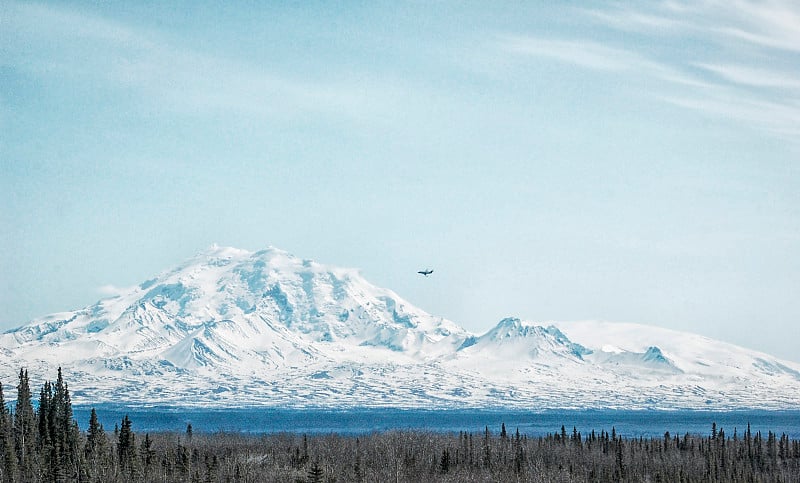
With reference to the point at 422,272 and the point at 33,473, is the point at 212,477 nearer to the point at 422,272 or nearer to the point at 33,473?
the point at 33,473

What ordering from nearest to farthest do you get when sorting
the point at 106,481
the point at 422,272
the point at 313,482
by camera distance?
1. the point at 422,272
2. the point at 313,482
3. the point at 106,481

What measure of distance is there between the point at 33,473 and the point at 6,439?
Answer: 7877mm

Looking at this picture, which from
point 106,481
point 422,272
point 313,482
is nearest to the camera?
point 422,272

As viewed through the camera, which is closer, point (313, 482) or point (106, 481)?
point (313, 482)

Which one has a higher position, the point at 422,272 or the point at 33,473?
the point at 422,272

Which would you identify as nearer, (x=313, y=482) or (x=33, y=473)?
(x=313, y=482)

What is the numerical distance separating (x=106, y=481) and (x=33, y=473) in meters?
13.0

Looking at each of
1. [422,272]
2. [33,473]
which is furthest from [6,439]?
[422,272]

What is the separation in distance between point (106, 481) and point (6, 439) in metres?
19.6

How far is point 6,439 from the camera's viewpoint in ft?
650

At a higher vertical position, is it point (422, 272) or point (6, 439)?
point (422, 272)

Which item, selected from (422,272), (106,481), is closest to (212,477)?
(106,481)

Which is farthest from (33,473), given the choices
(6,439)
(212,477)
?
(212,477)

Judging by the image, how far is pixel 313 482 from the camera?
181875 mm
